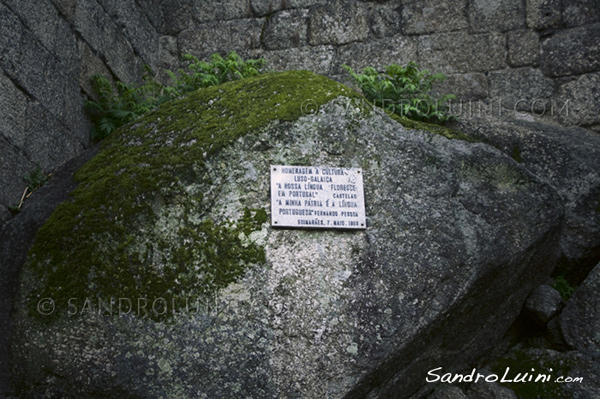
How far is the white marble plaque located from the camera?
341cm

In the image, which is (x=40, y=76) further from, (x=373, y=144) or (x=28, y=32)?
(x=373, y=144)

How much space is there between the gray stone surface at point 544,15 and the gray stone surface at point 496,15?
8 cm

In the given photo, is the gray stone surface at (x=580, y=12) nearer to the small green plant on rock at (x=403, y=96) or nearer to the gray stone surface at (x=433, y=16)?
the gray stone surface at (x=433, y=16)

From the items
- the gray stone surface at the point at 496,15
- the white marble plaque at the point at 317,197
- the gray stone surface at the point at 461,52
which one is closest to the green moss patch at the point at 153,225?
the white marble plaque at the point at 317,197

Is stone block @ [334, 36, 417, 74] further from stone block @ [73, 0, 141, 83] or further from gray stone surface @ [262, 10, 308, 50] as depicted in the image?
stone block @ [73, 0, 141, 83]

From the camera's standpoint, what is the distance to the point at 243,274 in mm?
3197

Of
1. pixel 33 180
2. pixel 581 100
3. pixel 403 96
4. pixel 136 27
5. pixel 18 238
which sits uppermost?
pixel 136 27

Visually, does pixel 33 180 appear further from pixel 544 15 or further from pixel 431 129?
pixel 544 15

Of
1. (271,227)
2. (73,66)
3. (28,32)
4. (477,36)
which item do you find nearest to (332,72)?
(477,36)

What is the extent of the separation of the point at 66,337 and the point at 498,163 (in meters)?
2.66

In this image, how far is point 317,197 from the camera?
3518mm

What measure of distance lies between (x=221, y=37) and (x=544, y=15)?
3.34 meters

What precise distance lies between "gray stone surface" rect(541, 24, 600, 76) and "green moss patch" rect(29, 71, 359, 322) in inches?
128
